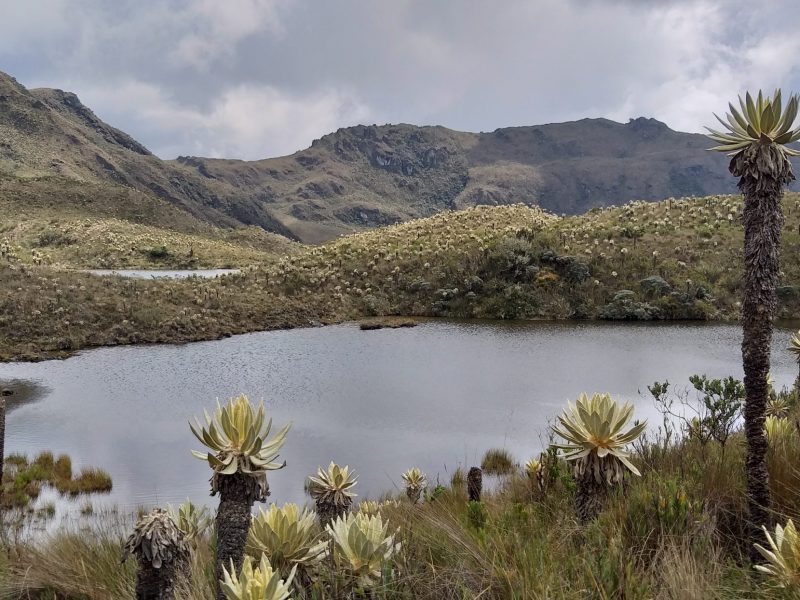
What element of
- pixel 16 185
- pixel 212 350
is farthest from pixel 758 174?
pixel 16 185

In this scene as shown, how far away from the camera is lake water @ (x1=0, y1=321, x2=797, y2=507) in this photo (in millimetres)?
10398

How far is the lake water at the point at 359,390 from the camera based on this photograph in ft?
34.1

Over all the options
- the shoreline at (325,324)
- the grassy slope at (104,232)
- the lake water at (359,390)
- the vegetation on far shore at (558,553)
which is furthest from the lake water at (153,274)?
the vegetation on far shore at (558,553)

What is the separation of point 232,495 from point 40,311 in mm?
23720

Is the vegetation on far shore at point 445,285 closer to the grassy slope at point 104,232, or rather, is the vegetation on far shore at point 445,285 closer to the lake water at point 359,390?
the lake water at point 359,390

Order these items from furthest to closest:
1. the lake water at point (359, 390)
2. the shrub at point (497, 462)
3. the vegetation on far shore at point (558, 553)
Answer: the lake water at point (359, 390) < the shrub at point (497, 462) < the vegetation on far shore at point (558, 553)

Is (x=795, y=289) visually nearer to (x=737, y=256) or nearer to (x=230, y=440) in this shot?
(x=737, y=256)

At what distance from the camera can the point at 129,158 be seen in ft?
525

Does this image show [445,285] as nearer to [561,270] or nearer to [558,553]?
[561,270]

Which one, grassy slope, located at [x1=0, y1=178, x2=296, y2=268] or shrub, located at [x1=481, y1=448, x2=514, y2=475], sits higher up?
grassy slope, located at [x1=0, y1=178, x2=296, y2=268]

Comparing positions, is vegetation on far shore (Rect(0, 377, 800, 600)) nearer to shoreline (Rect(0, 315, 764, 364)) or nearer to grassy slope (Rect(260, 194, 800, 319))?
shoreline (Rect(0, 315, 764, 364))

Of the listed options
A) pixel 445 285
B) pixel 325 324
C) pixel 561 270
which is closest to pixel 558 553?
pixel 325 324

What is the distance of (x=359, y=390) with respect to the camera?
15.1 metres

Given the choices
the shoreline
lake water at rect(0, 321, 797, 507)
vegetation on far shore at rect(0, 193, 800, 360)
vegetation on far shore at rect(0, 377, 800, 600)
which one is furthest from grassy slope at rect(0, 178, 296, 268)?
vegetation on far shore at rect(0, 377, 800, 600)
